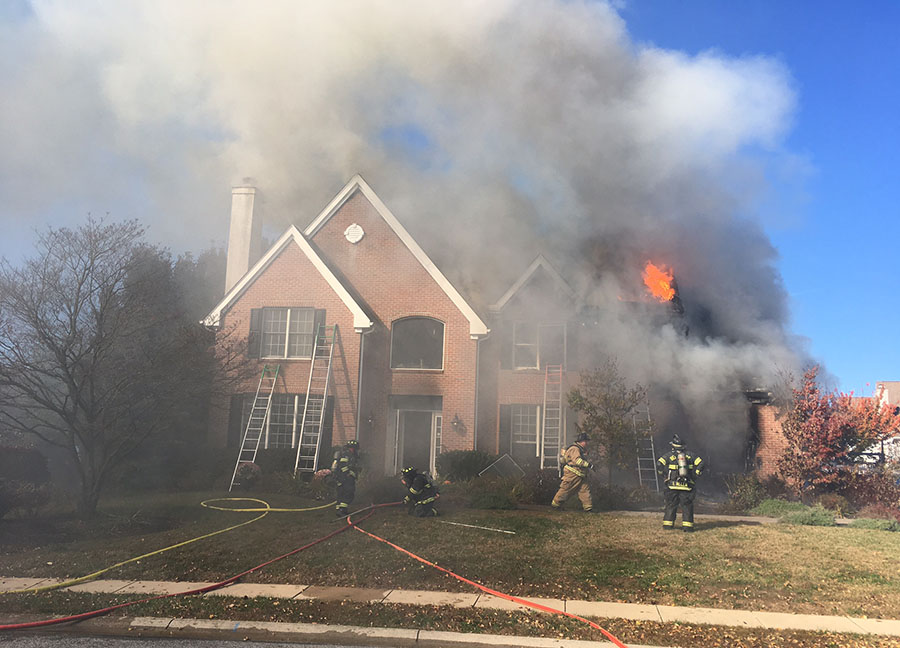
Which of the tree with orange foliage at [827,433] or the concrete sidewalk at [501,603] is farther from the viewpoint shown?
the tree with orange foliage at [827,433]

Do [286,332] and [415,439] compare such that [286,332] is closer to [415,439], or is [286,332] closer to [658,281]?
[415,439]

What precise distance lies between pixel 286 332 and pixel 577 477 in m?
9.19

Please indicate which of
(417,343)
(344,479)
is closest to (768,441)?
(417,343)

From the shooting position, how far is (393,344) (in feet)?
58.7

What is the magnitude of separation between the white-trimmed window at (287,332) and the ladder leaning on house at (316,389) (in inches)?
→ 14.2

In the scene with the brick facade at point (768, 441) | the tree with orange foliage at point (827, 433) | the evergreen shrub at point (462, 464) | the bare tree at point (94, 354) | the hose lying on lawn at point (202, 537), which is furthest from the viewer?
the evergreen shrub at point (462, 464)

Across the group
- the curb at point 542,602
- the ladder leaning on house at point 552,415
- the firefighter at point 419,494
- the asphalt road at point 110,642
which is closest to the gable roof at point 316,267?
the ladder leaning on house at point 552,415

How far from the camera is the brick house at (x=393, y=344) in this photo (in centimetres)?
1683

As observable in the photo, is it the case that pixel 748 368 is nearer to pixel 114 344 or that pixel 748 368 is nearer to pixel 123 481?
pixel 114 344

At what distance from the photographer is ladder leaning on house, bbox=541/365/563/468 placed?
55.8 feet

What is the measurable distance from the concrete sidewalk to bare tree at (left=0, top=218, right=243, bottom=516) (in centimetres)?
365

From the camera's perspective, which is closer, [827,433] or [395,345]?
[827,433]

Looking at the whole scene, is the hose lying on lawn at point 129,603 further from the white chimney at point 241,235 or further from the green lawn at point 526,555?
the white chimney at point 241,235

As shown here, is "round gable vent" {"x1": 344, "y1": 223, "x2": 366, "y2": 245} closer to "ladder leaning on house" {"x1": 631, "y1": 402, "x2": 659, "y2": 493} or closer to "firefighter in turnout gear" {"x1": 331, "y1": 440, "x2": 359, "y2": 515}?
"firefighter in turnout gear" {"x1": 331, "y1": 440, "x2": 359, "y2": 515}
